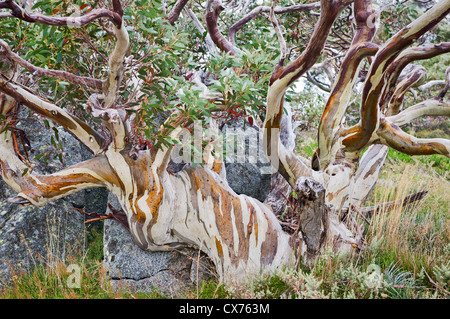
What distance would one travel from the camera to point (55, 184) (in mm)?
4145

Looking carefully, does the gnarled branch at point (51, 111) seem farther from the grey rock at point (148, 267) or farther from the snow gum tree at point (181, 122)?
the grey rock at point (148, 267)

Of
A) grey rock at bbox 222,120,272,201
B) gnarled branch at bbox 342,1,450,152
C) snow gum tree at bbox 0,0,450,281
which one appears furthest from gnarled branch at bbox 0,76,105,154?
gnarled branch at bbox 342,1,450,152

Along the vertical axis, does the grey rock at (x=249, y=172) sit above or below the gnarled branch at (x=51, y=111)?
below

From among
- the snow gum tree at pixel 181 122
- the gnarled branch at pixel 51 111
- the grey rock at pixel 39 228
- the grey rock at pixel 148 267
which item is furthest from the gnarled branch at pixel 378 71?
the grey rock at pixel 39 228

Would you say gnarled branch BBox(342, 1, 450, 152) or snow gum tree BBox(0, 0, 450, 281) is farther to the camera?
gnarled branch BBox(342, 1, 450, 152)

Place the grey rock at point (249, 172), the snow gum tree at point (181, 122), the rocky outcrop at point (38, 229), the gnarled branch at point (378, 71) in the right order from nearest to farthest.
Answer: the snow gum tree at point (181, 122), the gnarled branch at point (378, 71), the rocky outcrop at point (38, 229), the grey rock at point (249, 172)

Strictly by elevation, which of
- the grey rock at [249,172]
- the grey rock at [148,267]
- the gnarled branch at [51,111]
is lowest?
the grey rock at [148,267]

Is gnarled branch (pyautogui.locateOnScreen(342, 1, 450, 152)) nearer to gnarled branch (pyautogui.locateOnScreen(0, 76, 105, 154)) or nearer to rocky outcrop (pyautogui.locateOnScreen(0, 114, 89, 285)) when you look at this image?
gnarled branch (pyautogui.locateOnScreen(0, 76, 105, 154))

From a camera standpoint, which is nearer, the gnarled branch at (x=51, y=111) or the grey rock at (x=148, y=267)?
the gnarled branch at (x=51, y=111)

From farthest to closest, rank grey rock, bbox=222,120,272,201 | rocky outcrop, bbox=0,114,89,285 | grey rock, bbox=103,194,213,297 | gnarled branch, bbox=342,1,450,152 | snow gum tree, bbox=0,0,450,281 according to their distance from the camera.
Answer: grey rock, bbox=222,120,272,201 < rocky outcrop, bbox=0,114,89,285 < grey rock, bbox=103,194,213,297 < gnarled branch, bbox=342,1,450,152 < snow gum tree, bbox=0,0,450,281

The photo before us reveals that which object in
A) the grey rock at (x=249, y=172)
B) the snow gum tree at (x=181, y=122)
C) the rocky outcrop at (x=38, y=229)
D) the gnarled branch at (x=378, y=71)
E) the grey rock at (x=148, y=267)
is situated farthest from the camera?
the grey rock at (x=249, y=172)

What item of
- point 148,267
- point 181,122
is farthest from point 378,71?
point 148,267

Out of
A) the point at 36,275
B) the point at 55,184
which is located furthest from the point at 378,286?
the point at 36,275

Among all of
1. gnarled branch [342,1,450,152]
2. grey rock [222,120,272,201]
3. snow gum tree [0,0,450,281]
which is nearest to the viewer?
snow gum tree [0,0,450,281]
